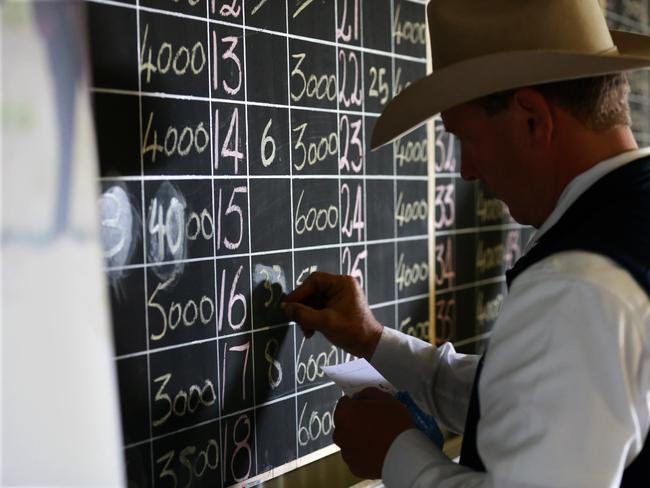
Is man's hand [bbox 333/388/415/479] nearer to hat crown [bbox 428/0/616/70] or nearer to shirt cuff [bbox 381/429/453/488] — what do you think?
shirt cuff [bbox 381/429/453/488]

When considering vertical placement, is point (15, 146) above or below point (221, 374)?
above

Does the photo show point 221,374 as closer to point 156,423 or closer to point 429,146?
point 156,423

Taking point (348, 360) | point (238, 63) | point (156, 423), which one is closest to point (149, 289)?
point (156, 423)

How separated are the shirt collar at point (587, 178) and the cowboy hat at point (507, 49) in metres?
0.13

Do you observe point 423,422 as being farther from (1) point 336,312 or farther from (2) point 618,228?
(2) point 618,228

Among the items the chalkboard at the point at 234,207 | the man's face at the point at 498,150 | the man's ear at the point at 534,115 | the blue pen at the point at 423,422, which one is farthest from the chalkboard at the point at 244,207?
the man's ear at the point at 534,115

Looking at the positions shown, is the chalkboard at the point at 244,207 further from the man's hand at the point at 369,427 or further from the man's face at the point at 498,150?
the man's face at the point at 498,150

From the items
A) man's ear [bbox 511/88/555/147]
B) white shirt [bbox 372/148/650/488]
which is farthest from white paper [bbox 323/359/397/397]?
man's ear [bbox 511/88/555/147]

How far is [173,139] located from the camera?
4.22 feet

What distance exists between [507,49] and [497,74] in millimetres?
79

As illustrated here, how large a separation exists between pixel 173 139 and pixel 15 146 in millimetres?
277

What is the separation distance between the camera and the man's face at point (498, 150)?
117 centimetres

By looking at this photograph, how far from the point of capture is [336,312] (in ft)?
5.06

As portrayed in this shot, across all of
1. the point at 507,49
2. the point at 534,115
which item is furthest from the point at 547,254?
the point at 507,49
